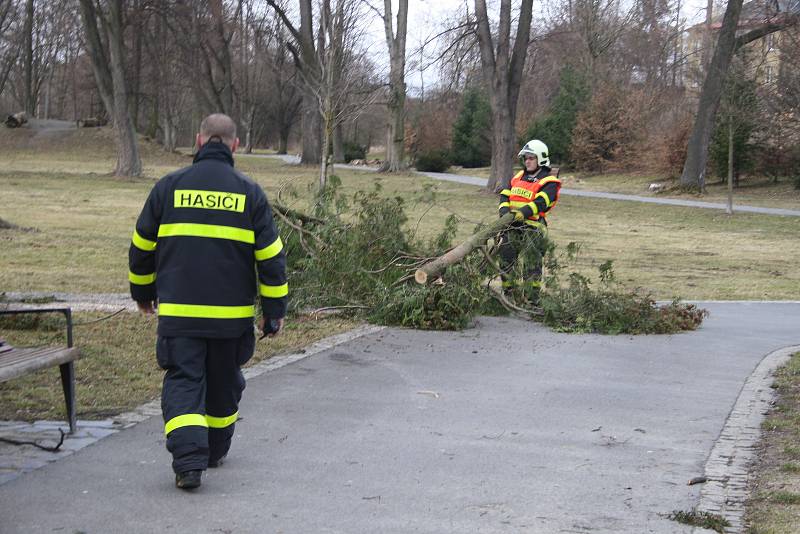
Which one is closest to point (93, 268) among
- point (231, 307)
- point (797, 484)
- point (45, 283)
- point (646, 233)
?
point (45, 283)

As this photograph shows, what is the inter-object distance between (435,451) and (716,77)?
31.0 meters

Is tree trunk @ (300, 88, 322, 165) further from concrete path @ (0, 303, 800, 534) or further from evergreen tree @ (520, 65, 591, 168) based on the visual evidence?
concrete path @ (0, 303, 800, 534)

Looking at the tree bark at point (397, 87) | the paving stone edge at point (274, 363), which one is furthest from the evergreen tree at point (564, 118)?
the paving stone edge at point (274, 363)

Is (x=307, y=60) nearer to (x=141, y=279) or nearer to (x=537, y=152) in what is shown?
(x=537, y=152)

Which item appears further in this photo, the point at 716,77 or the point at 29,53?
the point at 29,53

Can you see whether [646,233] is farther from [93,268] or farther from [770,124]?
[93,268]

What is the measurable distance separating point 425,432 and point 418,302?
4057 millimetres

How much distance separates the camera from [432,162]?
166ft

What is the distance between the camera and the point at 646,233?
81.7 ft

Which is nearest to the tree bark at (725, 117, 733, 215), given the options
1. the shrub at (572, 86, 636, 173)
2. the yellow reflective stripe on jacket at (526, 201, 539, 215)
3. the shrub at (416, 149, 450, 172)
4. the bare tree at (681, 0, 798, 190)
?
the bare tree at (681, 0, 798, 190)

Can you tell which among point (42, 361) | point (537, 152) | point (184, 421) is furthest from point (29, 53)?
point (184, 421)

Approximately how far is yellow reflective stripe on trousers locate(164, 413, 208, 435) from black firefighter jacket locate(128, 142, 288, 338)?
390 millimetres

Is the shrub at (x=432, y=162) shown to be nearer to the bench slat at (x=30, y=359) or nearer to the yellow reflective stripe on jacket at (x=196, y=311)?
the bench slat at (x=30, y=359)

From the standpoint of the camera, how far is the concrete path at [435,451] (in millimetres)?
4695
